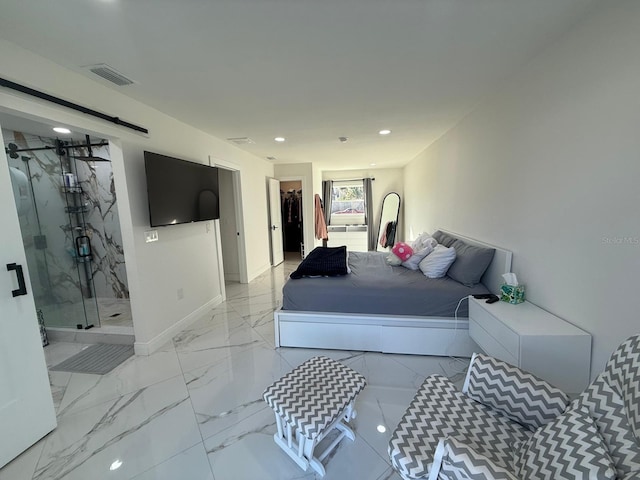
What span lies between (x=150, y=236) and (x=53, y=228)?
176 cm

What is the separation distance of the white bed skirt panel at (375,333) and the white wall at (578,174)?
0.73 metres

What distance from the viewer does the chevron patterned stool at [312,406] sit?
1319 millimetres

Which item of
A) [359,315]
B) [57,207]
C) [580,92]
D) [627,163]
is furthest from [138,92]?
[627,163]

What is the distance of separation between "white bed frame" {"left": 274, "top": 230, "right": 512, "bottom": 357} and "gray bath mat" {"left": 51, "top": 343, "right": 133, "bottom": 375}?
4.99ft

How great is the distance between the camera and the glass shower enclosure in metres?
3.05

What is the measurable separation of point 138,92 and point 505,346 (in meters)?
3.40

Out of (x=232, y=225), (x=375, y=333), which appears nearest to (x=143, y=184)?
(x=232, y=225)

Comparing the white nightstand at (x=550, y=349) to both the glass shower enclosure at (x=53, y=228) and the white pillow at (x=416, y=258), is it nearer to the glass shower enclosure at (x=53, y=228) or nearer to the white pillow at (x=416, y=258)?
the white pillow at (x=416, y=258)

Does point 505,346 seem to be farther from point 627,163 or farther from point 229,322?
point 229,322

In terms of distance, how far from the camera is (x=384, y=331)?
97.0 inches

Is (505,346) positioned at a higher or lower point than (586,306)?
lower

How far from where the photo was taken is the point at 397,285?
2.53 meters

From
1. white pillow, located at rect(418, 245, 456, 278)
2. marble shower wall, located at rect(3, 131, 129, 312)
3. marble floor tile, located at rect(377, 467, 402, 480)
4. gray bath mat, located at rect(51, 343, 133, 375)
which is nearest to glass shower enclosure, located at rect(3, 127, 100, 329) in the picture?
marble shower wall, located at rect(3, 131, 129, 312)

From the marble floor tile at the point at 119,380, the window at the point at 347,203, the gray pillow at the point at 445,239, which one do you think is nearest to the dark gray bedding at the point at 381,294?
the gray pillow at the point at 445,239
